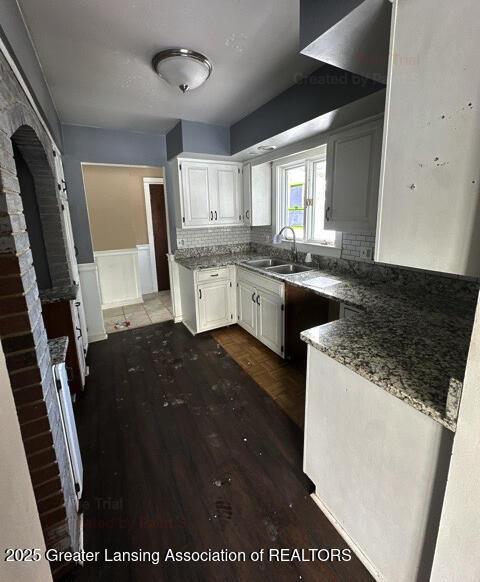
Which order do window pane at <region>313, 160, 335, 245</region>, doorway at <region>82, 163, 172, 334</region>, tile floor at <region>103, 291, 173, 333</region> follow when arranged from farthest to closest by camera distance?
doorway at <region>82, 163, 172, 334</region> → tile floor at <region>103, 291, 173, 333</region> → window pane at <region>313, 160, 335, 245</region>

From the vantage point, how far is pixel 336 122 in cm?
218

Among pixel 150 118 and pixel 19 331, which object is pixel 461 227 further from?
pixel 150 118

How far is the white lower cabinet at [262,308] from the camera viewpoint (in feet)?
8.93

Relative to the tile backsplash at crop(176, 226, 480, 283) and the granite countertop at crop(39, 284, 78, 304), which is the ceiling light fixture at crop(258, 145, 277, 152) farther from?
the granite countertop at crop(39, 284, 78, 304)

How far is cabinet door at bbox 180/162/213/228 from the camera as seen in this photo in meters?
3.26

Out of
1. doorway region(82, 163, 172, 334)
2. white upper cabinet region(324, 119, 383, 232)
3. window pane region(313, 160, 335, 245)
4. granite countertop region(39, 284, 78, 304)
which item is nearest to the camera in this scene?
white upper cabinet region(324, 119, 383, 232)

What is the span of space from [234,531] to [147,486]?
1.83 ft

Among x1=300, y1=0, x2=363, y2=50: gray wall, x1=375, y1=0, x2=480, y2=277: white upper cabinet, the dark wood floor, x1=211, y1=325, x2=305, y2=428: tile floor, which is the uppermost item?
x1=300, y1=0, x2=363, y2=50: gray wall

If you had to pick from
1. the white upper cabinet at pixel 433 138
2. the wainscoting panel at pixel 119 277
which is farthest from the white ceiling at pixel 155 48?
the wainscoting panel at pixel 119 277

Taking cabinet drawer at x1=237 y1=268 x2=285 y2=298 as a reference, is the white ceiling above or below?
above

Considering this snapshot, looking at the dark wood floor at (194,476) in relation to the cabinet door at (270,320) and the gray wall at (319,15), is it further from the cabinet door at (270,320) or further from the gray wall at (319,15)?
the gray wall at (319,15)

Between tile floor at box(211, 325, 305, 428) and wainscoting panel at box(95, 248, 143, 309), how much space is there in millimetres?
2055

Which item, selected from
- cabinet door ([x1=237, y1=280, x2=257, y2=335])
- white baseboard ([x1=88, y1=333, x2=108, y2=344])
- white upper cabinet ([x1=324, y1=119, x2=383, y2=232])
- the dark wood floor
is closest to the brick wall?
the dark wood floor

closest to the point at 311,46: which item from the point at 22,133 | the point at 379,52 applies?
the point at 379,52
